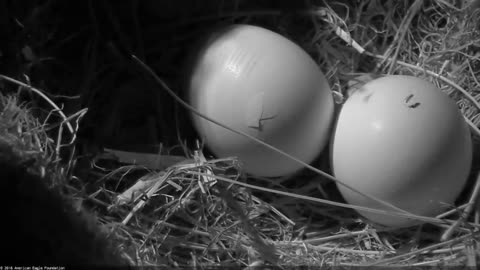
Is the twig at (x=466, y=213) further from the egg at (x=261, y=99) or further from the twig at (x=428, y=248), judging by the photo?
the egg at (x=261, y=99)

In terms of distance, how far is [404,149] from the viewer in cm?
102

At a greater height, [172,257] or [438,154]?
[438,154]

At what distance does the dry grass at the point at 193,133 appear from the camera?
1085mm

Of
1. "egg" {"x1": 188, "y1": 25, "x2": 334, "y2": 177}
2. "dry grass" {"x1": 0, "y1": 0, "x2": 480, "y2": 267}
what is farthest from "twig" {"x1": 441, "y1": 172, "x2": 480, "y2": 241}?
Result: "egg" {"x1": 188, "y1": 25, "x2": 334, "y2": 177}

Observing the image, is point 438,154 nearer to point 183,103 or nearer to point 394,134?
point 394,134

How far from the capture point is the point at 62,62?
117cm

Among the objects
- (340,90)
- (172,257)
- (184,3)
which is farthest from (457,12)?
(172,257)

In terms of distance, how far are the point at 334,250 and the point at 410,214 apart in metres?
0.16

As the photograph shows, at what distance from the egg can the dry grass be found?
0.19 feet

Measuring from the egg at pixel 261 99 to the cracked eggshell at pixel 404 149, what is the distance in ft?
0.22

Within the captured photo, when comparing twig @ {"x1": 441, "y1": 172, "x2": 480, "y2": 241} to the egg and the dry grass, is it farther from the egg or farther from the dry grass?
the egg

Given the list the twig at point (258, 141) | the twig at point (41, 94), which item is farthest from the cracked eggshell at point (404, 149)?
the twig at point (41, 94)

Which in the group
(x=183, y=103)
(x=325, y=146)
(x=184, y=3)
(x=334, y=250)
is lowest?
(x=334, y=250)

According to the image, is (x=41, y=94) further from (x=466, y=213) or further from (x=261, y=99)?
(x=466, y=213)
